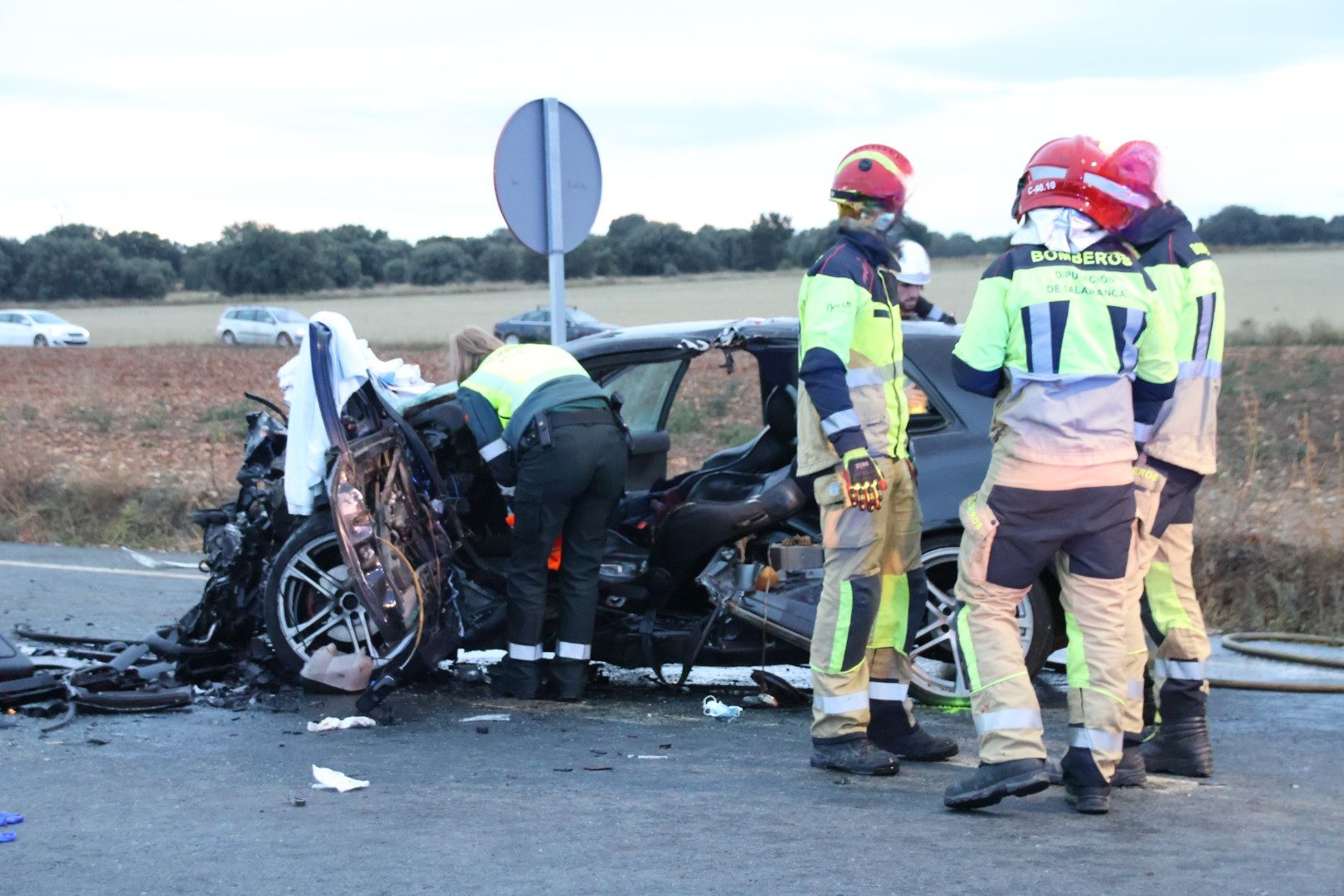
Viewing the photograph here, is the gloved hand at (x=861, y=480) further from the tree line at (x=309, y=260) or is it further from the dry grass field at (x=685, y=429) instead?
the tree line at (x=309, y=260)

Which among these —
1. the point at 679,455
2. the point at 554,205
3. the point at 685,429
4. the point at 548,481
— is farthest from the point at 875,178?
the point at 679,455

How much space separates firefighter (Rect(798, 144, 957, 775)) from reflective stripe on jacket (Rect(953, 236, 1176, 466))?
527mm

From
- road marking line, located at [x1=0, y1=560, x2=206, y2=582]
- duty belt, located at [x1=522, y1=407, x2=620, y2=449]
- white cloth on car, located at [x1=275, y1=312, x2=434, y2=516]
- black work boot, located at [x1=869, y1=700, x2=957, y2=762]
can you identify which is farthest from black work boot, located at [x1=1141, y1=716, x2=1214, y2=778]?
road marking line, located at [x1=0, y1=560, x2=206, y2=582]

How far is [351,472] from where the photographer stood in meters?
5.86

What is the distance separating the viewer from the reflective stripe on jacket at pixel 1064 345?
15.0 feet

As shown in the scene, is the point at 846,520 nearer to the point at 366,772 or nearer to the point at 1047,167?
the point at 1047,167

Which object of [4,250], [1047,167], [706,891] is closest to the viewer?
[706,891]

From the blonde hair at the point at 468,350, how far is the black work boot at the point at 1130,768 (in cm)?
302

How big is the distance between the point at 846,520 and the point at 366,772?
6.07 ft

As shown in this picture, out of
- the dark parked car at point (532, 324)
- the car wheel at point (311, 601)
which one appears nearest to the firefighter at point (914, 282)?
the car wheel at point (311, 601)

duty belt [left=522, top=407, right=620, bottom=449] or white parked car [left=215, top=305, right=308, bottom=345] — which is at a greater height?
duty belt [left=522, top=407, right=620, bottom=449]

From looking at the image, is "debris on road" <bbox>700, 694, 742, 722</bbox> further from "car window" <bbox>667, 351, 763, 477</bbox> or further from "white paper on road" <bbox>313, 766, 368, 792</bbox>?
"car window" <bbox>667, 351, 763, 477</bbox>

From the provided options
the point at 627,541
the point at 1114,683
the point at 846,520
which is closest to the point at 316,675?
the point at 627,541

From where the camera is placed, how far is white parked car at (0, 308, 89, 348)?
143ft
